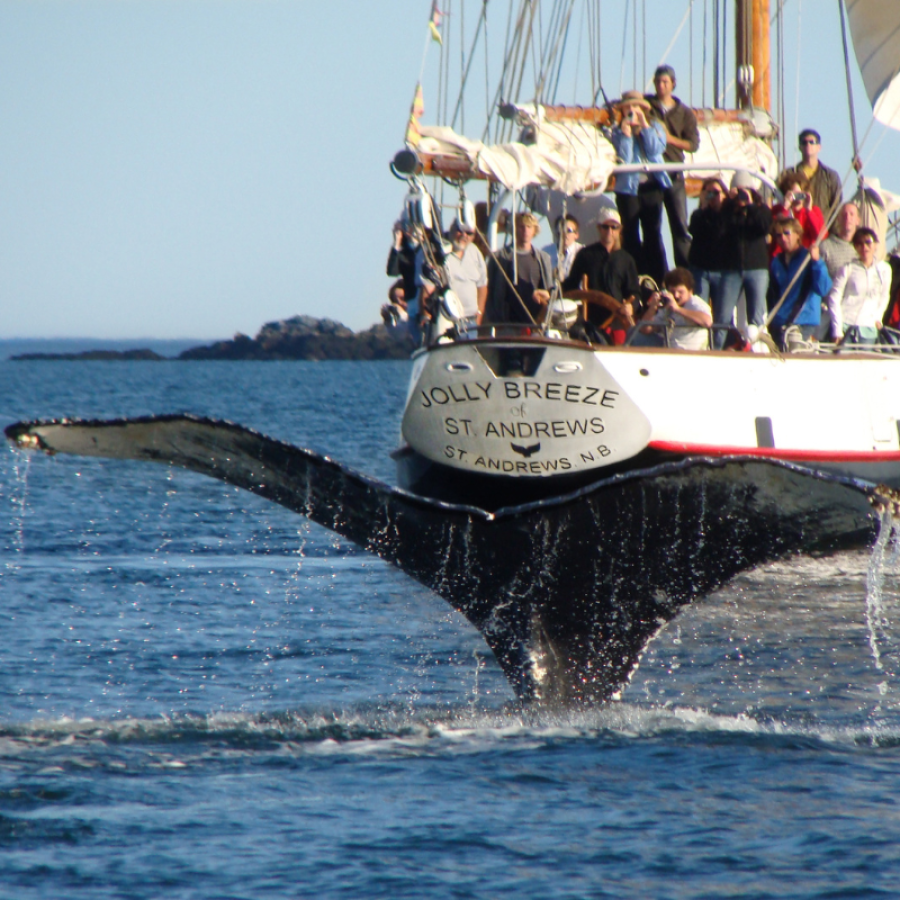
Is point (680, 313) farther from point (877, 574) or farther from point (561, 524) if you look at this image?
point (561, 524)

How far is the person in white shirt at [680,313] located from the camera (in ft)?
49.3

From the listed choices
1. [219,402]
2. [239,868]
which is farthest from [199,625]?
→ [219,402]

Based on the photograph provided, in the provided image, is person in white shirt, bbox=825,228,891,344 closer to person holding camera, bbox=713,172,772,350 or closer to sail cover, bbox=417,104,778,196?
person holding camera, bbox=713,172,772,350

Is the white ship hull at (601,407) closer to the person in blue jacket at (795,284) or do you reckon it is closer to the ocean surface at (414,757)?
the person in blue jacket at (795,284)

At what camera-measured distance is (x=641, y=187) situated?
17234 mm

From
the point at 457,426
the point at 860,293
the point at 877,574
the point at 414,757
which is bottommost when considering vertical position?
the point at 414,757

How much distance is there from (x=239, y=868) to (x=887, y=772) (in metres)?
3.41

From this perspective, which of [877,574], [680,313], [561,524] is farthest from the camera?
[680,313]

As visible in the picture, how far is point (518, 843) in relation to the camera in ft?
21.9

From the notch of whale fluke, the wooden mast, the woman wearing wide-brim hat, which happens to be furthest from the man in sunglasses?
the notch of whale fluke

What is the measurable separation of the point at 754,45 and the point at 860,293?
29.7 feet

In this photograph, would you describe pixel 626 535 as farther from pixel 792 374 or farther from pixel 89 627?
pixel 792 374

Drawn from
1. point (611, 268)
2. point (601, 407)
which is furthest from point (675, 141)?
point (601, 407)

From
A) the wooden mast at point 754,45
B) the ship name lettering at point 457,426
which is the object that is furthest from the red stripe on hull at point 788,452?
the wooden mast at point 754,45
